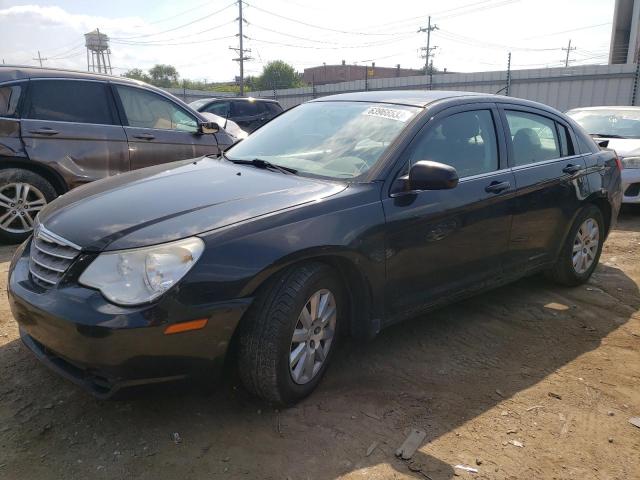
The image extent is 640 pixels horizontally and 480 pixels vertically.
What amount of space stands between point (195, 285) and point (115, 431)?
0.86m

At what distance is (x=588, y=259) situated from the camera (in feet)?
15.4

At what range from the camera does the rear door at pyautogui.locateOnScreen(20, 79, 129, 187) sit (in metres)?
5.15

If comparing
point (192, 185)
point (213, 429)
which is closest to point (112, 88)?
point (192, 185)

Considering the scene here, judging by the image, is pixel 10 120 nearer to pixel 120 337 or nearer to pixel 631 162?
pixel 120 337

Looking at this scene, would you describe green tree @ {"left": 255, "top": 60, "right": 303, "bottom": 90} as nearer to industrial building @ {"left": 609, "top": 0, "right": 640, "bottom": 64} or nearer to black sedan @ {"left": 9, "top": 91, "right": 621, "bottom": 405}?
industrial building @ {"left": 609, "top": 0, "right": 640, "bottom": 64}

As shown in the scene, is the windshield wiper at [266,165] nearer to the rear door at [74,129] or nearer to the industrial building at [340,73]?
the rear door at [74,129]

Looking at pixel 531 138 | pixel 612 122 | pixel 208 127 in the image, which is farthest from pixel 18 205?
pixel 612 122

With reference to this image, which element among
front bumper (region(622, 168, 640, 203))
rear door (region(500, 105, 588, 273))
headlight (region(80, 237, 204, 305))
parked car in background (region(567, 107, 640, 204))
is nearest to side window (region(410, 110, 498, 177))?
rear door (region(500, 105, 588, 273))

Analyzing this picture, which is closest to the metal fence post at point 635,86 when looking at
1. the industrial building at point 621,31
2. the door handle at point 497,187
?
the industrial building at point 621,31

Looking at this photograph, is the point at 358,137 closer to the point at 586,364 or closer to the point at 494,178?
the point at 494,178

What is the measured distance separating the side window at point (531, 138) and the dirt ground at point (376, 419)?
1.33 m

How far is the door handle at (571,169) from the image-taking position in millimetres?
4184

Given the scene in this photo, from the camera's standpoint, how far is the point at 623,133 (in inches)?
327

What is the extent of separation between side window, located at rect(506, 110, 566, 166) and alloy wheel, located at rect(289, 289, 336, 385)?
1918 millimetres
